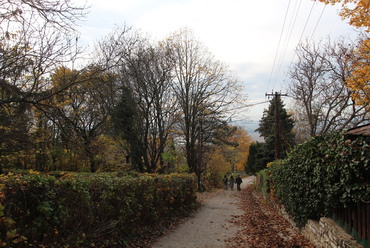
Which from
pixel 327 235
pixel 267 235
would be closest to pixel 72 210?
pixel 327 235

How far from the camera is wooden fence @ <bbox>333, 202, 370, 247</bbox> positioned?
13.4ft

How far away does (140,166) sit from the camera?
64.2 ft

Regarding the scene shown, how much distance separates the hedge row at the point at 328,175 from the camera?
4.06 metres

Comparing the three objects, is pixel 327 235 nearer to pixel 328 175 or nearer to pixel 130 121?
pixel 328 175

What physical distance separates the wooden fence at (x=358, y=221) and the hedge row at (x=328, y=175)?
0.43 ft

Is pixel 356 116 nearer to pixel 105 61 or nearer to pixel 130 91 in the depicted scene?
pixel 130 91

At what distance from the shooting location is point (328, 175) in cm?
499

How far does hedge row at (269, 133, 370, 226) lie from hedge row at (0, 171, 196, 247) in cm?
436

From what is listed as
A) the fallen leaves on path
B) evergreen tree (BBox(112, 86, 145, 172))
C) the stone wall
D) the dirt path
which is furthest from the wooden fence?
evergreen tree (BBox(112, 86, 145, 172))

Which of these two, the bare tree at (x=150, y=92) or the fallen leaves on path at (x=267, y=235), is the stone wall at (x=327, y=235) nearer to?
the fallen leaves on path at (x=267, y=235)

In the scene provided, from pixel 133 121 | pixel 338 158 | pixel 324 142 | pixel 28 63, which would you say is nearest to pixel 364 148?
pixel 338 158

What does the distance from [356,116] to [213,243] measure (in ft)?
54.9

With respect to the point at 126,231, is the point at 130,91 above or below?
above

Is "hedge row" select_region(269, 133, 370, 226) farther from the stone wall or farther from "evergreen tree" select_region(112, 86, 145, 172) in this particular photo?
"evergreen tree" select_region(112, 86, 145, 172)
